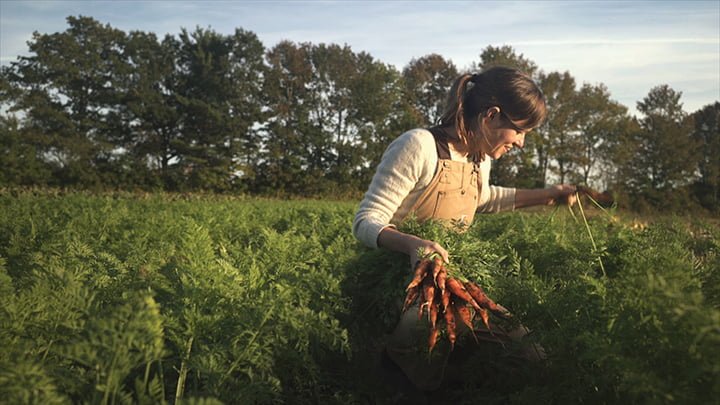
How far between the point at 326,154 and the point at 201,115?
10.6 meters

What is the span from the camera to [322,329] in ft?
8.53

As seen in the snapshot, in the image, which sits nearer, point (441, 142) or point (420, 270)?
point (420, 270)

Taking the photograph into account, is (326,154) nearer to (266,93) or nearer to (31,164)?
(266,93)

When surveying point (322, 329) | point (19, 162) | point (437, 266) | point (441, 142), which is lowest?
point (19, 162)

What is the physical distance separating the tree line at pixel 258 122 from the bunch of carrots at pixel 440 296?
32.4m

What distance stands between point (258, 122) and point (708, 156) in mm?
35247

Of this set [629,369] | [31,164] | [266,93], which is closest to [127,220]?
[629,369]

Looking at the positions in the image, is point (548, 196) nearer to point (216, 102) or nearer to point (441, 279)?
point (441, 279)

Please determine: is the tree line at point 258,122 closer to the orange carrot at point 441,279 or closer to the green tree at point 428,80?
the green tree at point 428,80

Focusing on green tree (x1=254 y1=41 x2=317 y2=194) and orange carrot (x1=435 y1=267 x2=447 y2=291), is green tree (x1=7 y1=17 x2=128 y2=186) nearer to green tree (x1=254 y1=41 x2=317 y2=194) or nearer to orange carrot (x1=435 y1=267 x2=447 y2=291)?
green tree (x1=254 y1=41 x2=317 y2=194)

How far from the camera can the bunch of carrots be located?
7.97 ft

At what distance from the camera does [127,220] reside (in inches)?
300

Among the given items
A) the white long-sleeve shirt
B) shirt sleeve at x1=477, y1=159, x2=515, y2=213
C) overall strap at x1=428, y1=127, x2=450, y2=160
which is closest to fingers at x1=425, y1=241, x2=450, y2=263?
the white long-sleeve shirt

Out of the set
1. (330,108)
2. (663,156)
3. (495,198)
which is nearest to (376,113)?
(330,108)
